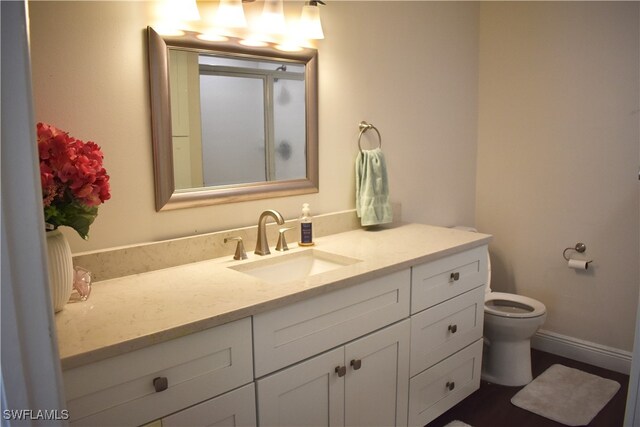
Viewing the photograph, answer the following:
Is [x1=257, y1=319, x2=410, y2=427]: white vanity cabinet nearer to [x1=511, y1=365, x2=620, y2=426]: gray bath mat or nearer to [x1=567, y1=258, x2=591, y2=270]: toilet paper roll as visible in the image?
[x1=511, y1=365, x2=620, y2=426]: gray bath mat

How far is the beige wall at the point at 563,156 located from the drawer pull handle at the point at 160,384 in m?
2.37

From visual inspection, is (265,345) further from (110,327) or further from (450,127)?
(450,127)

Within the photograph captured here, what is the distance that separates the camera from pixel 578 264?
8.78 ft

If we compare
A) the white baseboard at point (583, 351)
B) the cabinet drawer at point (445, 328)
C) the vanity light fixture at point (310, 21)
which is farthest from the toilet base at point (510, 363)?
the vanity light fixture at point (310, 21)

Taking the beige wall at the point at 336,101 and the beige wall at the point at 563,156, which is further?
the beige wall at the point at 563,156

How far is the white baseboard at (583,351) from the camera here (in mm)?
2627

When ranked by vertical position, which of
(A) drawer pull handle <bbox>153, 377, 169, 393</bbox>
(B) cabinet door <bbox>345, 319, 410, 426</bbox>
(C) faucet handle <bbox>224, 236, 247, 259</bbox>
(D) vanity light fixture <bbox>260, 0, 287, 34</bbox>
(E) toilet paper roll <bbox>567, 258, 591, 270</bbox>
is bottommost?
(B) cabinet door <bbox>345, 319, 410, 426</bbox>

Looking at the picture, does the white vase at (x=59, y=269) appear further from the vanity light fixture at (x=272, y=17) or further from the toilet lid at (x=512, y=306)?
the toilet lid at (x=512, y=306)

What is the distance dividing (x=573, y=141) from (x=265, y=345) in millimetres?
2143

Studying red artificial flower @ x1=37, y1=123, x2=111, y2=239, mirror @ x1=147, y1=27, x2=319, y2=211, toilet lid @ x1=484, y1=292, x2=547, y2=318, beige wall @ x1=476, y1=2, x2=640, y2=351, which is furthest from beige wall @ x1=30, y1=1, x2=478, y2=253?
toilet lid @ x1=484, y1=292, x2=547, y2=318

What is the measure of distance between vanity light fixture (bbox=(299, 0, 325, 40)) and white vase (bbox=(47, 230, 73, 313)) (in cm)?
125

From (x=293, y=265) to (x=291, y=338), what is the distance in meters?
0.51

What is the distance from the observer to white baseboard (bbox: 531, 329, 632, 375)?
2.63 metres

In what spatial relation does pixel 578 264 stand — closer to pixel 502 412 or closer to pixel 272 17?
pixel 502 412
